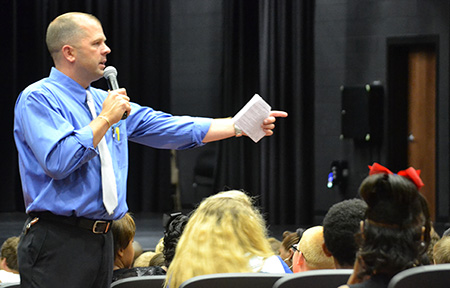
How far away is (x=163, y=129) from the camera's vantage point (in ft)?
7.84

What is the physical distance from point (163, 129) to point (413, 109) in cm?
618

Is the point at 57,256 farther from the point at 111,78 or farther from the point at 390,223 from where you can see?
the point at 390,223

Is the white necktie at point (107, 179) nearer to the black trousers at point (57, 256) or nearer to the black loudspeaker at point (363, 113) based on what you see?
the black trousers at point (57, 256)

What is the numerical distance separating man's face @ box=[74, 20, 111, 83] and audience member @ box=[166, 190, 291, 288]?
56cm

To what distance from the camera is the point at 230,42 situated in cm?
776

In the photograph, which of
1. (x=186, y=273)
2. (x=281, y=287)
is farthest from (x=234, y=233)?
(x=281, y=287)

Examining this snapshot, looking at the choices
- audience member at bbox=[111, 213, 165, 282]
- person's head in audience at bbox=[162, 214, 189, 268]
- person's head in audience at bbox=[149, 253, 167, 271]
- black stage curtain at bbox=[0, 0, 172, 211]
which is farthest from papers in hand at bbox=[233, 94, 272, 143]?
black stage curtain at bbox=[0, 0, 172, 211]

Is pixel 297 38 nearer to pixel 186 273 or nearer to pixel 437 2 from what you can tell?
pixel 437 2

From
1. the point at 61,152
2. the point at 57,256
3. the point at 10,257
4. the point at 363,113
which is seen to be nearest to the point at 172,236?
the point at 57,256

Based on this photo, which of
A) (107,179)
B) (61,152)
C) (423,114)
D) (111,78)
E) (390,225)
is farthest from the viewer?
(423,114)

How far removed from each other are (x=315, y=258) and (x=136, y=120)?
79 centimetres

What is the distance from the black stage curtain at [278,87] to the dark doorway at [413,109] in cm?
109

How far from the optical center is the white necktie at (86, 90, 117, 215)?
198 cm

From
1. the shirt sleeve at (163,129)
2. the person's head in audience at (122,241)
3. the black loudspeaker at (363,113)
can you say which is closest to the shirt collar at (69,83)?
the shirt sleeve at (163,129)
